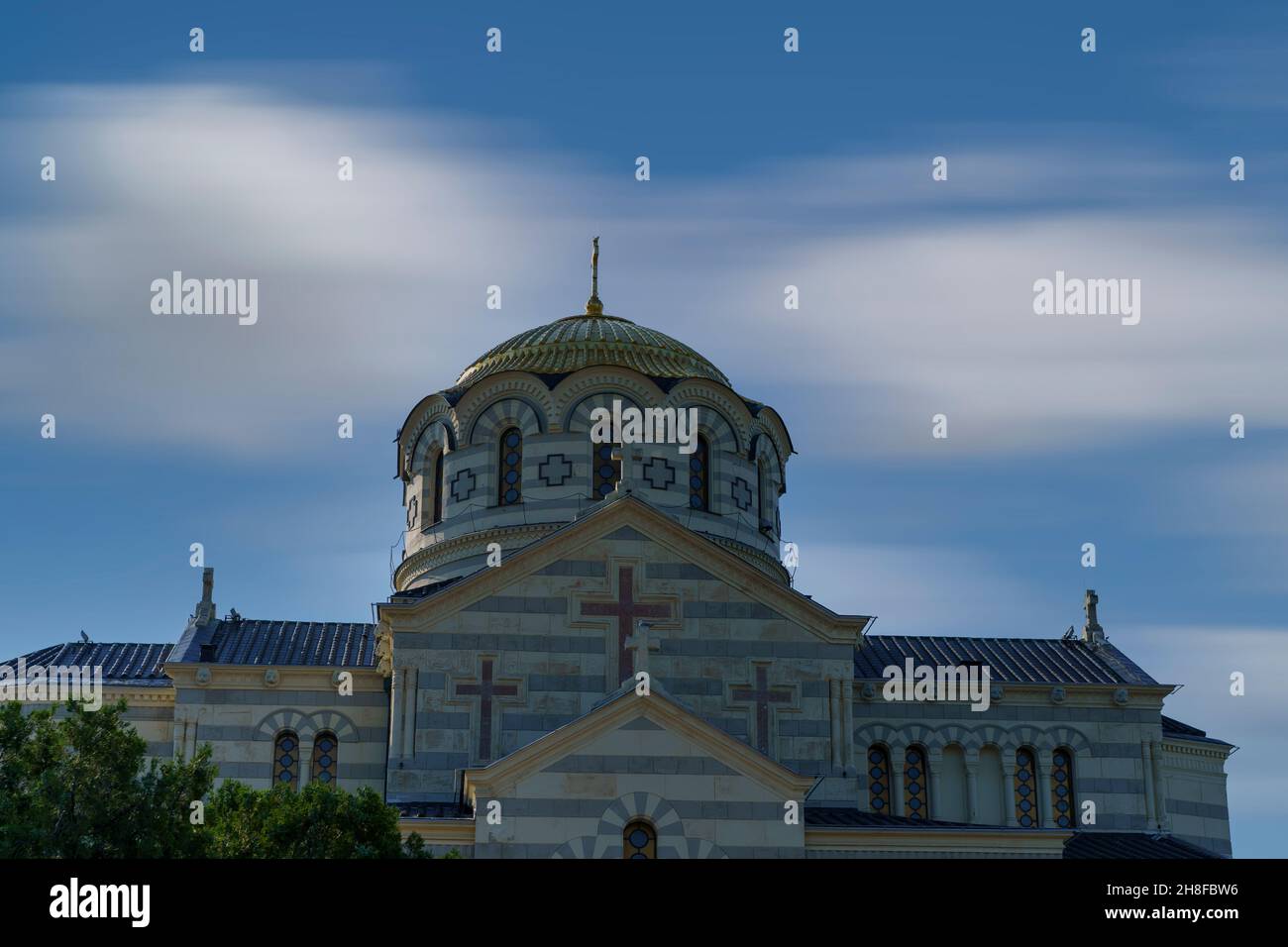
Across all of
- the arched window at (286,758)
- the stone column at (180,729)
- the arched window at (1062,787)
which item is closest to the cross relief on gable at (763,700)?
the arched window at (1062,787)

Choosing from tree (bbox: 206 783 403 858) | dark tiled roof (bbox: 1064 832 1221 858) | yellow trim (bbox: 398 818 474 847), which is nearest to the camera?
tree (bbox: 206 783 403 858)

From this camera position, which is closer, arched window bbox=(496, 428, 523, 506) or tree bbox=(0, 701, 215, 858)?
tree bbox=(0, 701, 215, 858)

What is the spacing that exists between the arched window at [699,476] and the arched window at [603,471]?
176cm

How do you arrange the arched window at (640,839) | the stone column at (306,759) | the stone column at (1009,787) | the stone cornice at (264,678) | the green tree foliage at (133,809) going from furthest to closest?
1. the stone column at (1009,787)
2. the stone cornice at (264,678)
3. the stone column at (306,759)
4. the arched window at (640,839)
5. the green tree foliage at (133,809)

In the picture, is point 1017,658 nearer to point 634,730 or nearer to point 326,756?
point 634,730

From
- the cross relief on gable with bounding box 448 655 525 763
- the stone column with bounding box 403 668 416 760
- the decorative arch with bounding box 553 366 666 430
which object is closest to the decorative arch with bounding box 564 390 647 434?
the decorative arch with bounding box 553 366 666 430

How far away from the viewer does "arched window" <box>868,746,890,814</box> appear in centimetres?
3931

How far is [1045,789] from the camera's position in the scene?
3978 cm

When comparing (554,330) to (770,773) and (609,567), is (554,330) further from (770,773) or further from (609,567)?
(770,773)

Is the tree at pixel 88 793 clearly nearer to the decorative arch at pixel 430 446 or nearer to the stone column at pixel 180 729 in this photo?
the stone column at pixel 180 729

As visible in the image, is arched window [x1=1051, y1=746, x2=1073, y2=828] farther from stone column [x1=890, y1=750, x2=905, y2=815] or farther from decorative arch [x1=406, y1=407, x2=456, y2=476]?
decorative arch [x1=406, y1=407, x2=456, y2=476]

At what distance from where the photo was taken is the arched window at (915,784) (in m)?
39.4

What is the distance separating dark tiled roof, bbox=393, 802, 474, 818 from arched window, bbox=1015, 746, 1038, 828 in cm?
1272
